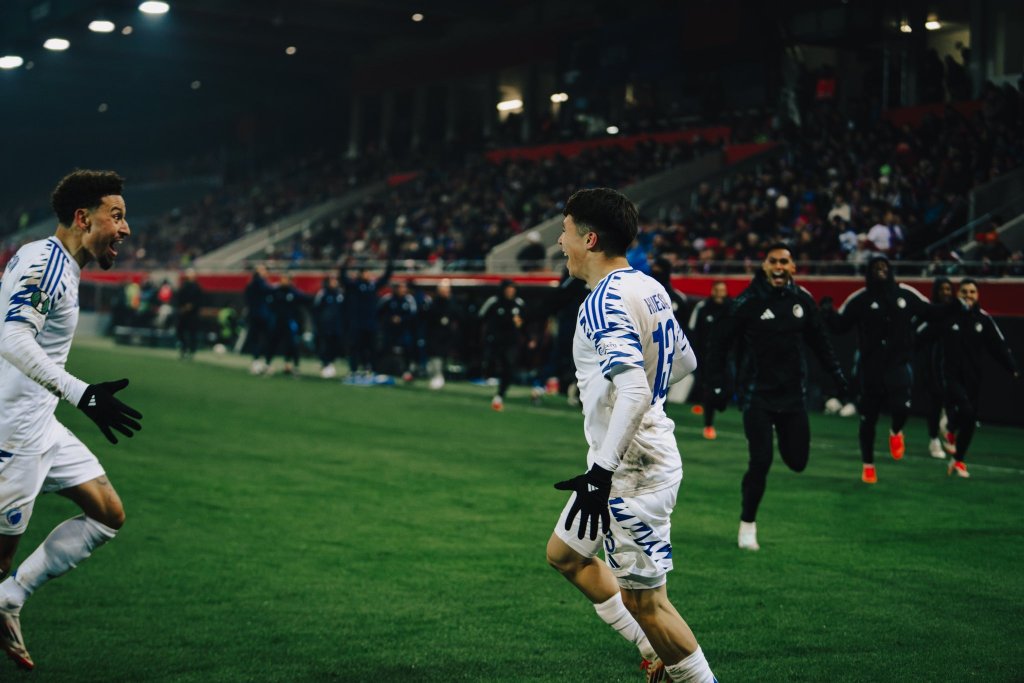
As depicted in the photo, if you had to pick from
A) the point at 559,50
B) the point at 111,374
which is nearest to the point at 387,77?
the point at 559,50

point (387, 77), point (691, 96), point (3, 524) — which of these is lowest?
point (3, 524)

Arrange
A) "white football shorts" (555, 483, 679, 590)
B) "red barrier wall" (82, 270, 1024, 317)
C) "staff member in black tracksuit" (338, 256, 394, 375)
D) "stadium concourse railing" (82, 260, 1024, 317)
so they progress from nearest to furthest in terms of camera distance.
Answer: "white football shorts" (555, 483, 679, 590) → "red barrier wall" (82, 270, 1024, 317) → "stadium concourse railing" (82, 260, 1024, 317) → "staff member in black tracksuit" (338, 256, 394, 375)

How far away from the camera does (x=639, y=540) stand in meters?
4.41

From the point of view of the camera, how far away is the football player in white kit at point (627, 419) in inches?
166

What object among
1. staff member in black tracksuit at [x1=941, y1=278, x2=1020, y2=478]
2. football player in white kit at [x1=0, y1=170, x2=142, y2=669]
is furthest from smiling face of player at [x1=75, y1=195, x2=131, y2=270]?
staff member in black tracksuit at [x1=941, y1=278, x2=1020, y2=478]

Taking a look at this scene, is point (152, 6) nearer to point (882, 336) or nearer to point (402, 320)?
point (402, 320)

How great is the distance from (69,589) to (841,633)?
14.7ft

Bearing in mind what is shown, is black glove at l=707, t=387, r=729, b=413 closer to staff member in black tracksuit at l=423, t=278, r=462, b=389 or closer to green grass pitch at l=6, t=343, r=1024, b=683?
green grass pitch at l=6, t=343, r=1024, b=683

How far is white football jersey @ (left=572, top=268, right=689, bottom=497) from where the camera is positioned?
4266 millimetres

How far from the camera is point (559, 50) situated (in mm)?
37562

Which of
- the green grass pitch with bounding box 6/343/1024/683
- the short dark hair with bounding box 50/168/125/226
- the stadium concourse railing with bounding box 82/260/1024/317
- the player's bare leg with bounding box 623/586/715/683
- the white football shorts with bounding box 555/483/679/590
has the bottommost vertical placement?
the green grass pitch with bounding box 6/343/1024/683

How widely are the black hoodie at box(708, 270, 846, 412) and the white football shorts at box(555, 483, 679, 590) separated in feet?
13.9

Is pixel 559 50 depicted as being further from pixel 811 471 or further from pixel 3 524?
pixel 3 524

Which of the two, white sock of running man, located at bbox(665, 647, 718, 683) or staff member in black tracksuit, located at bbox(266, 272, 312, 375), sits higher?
staff member in black tracksuit, located at bbox(266, 272, 312, 375)
